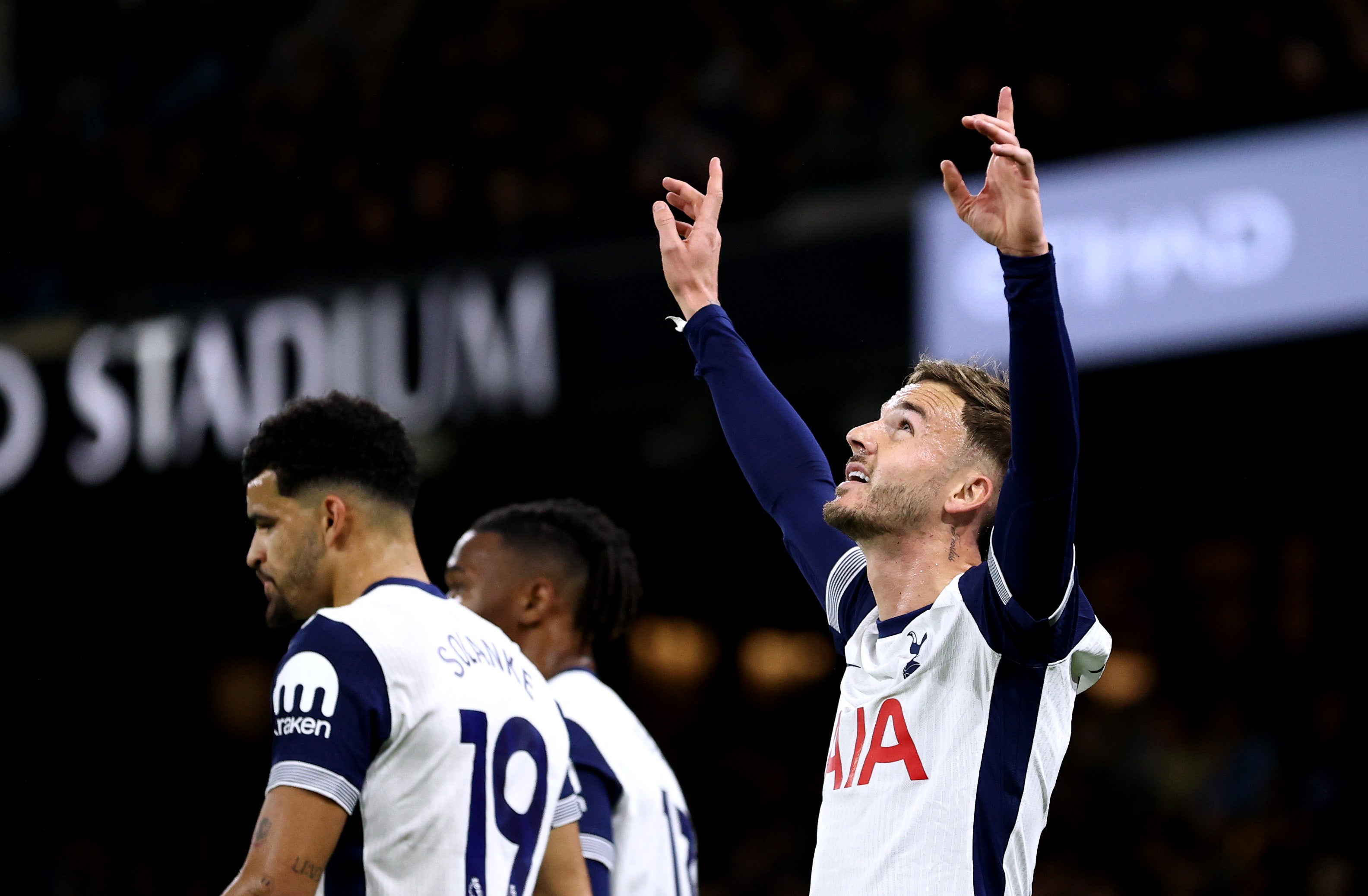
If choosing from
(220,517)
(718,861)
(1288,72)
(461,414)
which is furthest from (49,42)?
(1288,72)

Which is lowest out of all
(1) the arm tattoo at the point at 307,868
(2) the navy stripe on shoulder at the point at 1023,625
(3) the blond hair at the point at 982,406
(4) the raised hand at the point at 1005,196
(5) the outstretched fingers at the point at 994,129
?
(1) the arm tattoo at the point at 307,868

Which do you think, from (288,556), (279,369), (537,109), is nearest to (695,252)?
(288,556)

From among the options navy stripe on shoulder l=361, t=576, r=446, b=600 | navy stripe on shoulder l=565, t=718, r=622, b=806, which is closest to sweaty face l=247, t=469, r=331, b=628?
navy stripe on shoulder l=361, t=576, r=446, b=600

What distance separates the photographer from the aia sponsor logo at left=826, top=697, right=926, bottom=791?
8.34 feet

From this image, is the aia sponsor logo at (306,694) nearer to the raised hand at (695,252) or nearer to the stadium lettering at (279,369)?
the raised hand at (695,252)

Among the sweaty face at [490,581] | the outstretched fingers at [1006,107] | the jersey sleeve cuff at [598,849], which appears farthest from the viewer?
the sweaty face at [490,581]

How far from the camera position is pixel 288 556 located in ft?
10.4

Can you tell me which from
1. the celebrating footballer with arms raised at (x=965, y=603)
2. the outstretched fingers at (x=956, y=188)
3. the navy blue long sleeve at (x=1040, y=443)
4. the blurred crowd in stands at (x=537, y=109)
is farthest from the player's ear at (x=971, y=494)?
the blurred crowd in stands at (x=537, y=109)

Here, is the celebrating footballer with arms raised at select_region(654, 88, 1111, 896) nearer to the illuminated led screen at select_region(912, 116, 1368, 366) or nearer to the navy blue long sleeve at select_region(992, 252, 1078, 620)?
the navy blue long sleeve at select_region(992, 252, 1078, 620)

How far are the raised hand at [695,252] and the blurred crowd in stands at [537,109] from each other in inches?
178

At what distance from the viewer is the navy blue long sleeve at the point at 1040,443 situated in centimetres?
229

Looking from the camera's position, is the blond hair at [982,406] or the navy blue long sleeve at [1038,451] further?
the blond hair at [982,406]

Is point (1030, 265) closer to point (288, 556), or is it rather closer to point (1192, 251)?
point (288, 556)

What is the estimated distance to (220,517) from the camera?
952 centimetres
